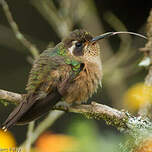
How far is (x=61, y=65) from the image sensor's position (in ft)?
11.3

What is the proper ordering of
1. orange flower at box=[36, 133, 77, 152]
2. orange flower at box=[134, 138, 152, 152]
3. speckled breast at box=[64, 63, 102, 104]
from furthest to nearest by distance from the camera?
speckled breast at box=[64, 63, 102, 104]
orange flower at box=[36, 133, 77, 152]
orange flower at box=[134, 138, 152, 152]

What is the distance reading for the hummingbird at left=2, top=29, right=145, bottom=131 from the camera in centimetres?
311

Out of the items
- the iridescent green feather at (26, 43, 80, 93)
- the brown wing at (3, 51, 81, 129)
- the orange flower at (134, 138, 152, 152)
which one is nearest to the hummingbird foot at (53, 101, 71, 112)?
the brown wing at (3, 51, 81, 129)

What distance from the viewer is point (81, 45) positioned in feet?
12.9

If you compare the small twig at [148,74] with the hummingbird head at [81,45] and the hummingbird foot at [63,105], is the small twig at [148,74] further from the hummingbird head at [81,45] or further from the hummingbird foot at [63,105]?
the hummingbird foot at [63,105]

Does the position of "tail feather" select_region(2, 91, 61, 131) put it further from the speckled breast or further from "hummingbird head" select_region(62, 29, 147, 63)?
"hummingbird head" select_region(62, 29, 147, 63)

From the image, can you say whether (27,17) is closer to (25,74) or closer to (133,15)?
(25,74)

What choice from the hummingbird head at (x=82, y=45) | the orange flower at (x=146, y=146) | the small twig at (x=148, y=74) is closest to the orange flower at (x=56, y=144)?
the orange flower at (x=146, y=146)

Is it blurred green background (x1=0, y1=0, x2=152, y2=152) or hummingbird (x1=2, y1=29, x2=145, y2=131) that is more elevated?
blurred green background (x1=0, y1=0, x2=152, y2=152)

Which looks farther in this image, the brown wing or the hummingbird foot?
the hummingbird foot

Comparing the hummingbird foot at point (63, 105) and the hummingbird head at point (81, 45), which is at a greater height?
the hummingbird head at point (81, 45)

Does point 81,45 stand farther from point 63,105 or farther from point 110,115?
point 110,115

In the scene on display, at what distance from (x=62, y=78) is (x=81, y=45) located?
0.72 metres

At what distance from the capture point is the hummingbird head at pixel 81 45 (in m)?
3.86
